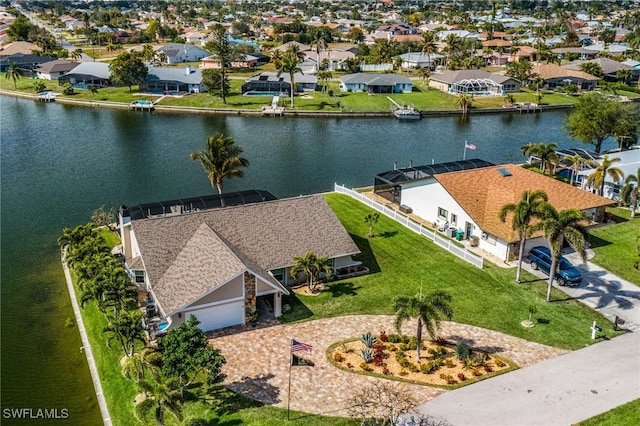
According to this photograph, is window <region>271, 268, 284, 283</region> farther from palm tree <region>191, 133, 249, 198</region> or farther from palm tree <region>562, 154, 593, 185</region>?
palm tree <region>562, 154, 593, 185</region>

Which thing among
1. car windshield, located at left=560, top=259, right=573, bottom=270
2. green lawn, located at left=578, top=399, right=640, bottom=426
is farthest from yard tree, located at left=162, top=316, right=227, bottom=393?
car windshield, located at left=560, top=259, right=573, bottom=270

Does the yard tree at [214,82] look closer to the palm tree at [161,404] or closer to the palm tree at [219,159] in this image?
the palm tree at [219,159]

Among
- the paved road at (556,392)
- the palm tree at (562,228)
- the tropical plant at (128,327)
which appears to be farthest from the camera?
the palm tree at (562,228)

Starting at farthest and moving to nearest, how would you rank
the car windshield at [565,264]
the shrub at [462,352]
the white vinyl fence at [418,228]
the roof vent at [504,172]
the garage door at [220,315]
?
1. the roof vent at [504,172]
2. the white vinyl fence at [418,228]
3. the car windshield at [565,264]
4. the garage door at [220,315]
5. the shrub at [462,352]

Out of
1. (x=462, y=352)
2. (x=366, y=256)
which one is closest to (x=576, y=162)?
(x=366, y=256)

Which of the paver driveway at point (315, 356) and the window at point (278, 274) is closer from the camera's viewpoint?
the paver driveway at point (315, 356)

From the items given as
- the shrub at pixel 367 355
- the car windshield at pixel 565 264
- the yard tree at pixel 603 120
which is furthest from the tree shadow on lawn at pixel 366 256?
the yard tree at pixel 603 120

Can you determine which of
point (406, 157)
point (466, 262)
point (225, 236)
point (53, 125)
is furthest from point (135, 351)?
point (53, 125)
